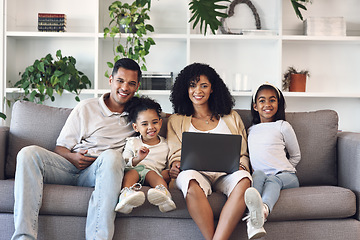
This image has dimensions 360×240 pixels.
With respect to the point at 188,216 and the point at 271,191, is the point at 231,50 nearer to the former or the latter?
the point at 271,191

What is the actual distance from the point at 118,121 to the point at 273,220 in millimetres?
983

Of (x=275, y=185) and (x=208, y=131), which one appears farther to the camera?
(x=208, y=131)

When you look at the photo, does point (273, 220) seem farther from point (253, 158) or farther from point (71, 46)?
point (71, 46)

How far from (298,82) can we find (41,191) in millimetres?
2422

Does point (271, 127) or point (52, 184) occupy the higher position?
point (271, 127)

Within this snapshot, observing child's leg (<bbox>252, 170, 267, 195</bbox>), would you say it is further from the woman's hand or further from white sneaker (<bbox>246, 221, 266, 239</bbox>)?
the woman's hand

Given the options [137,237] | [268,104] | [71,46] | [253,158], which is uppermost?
[71,46]

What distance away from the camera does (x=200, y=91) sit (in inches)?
92.2

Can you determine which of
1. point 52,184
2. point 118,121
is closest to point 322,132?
point 118,121

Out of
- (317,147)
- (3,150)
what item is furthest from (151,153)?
(317,147)

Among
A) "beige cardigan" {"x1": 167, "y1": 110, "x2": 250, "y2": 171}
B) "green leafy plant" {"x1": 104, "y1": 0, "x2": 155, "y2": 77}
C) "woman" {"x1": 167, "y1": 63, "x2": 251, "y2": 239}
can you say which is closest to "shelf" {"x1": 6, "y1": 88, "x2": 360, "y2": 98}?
"green leafy plant" {"x1": 104, "y1": 0, "x2": 155, "y2": 77}

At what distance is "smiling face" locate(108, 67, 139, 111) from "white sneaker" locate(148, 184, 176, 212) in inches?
25.4

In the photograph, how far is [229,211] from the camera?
179cm

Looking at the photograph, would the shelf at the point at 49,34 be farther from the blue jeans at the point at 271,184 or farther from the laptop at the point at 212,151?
the blue jeans at the point at 271,184
